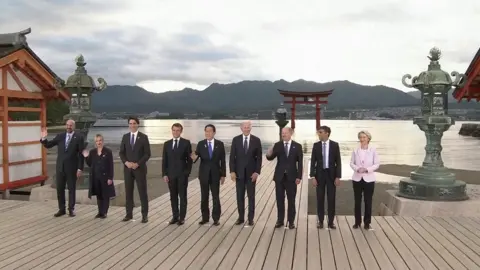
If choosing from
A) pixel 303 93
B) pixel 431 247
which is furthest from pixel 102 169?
pixel 303 93

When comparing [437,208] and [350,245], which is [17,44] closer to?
[350,245]

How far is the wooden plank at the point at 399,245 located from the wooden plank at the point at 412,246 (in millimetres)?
51

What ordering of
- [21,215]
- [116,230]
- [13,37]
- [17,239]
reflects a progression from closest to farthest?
[17,239] < [116,230] < [21,215] < [13,37]

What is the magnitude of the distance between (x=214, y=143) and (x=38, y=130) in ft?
24.1

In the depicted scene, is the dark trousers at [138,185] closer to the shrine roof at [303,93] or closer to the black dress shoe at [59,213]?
the black dress shoe at [59,213]

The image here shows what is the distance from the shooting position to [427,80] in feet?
27.9

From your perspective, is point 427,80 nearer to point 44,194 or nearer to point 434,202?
point 434,202

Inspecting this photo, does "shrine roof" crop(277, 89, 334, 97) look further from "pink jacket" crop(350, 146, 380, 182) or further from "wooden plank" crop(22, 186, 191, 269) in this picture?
"pink jacket" crop(350, 146, 380, 182)

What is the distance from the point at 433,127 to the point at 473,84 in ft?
10.1

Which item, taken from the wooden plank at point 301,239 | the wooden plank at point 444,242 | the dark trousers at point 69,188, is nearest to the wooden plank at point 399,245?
the wooden plank at point 444,242

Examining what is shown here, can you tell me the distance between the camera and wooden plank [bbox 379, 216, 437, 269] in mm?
5148

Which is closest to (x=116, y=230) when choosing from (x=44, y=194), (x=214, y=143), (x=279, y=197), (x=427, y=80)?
(x=214, y=143)

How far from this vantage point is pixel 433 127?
8578 mm

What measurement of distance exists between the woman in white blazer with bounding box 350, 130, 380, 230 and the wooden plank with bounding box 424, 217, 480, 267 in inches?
44.7
